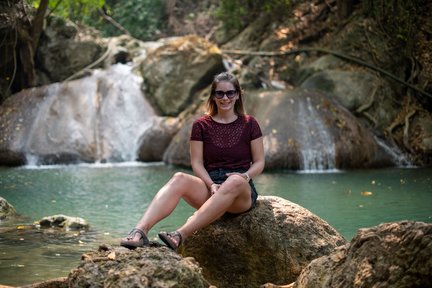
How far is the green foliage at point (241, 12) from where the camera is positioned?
20.5m

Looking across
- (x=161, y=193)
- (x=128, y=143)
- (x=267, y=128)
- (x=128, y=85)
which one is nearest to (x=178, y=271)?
(x=161, y=193)

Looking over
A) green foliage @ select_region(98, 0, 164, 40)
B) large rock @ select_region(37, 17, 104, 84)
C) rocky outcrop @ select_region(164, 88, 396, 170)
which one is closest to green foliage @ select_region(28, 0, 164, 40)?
green foliage @ select_region(98, 0, 164, 40)

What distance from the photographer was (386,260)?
3336mm

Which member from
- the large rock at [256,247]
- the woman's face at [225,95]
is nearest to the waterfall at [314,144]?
the woman's face at [225,95]

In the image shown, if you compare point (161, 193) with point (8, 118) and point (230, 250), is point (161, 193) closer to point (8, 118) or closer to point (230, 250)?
point (230, 250)

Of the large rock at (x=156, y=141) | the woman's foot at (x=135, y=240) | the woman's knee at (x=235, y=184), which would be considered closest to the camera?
the woman's foot at (x=135, y=240)

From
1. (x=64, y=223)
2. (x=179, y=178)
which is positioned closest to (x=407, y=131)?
(x=64, y=223)

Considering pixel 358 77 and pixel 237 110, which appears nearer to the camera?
pixel 237 110

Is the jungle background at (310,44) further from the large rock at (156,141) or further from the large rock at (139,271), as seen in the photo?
the large rock at (139,271)

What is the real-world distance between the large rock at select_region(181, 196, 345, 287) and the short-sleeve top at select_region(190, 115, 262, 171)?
1.37ft

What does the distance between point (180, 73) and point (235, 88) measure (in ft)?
40.0

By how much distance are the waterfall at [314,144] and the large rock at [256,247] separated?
30.0 feet

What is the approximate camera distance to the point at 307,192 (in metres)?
10.6

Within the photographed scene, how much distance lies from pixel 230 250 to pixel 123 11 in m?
21.6
